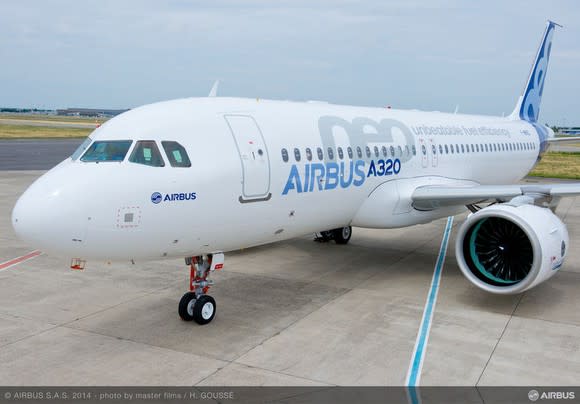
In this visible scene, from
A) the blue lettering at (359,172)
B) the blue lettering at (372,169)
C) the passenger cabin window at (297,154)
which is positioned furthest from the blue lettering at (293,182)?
the blue lettering at (372,169)

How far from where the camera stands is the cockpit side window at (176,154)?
8.56m

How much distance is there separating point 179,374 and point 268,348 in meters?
1.49

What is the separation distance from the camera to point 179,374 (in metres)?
7.76

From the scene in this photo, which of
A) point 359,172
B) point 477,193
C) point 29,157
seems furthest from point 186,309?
point 29,157

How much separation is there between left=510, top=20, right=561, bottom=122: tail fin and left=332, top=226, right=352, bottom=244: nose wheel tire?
949 centimetres

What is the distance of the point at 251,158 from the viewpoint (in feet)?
31.4

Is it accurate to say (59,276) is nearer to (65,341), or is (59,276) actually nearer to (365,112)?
(65,341)

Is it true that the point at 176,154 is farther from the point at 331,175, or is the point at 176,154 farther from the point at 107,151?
the point at 331,175

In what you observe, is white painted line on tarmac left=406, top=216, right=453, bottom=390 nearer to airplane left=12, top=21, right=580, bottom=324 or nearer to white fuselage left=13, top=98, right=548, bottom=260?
airplane left=12, top=21, right=580, bottom=324

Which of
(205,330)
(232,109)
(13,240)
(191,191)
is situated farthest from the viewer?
(13,240)

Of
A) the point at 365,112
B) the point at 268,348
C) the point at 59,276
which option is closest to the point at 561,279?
the point at 365,112

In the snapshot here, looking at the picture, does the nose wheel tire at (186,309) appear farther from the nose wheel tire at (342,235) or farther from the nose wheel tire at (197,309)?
the nose wheel tire at (342,235)

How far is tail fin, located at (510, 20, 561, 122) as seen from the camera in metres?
22.4

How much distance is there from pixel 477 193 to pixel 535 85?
1261cm
